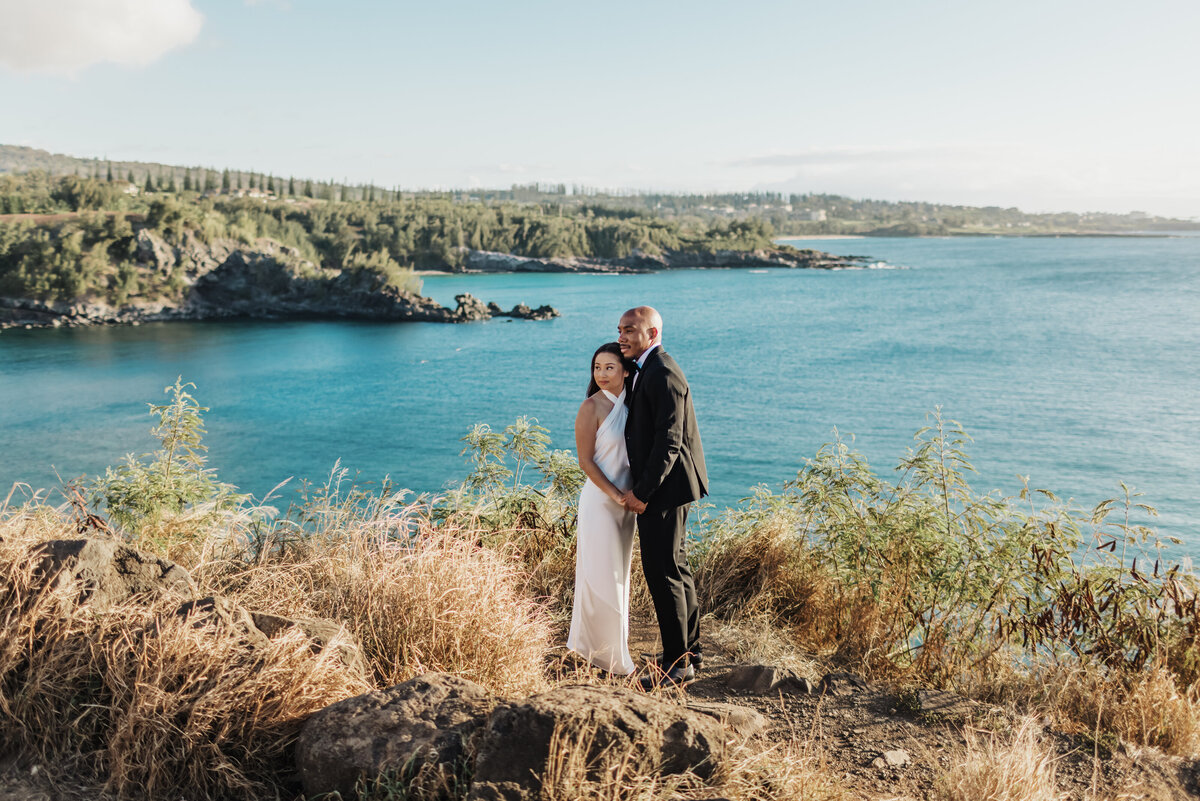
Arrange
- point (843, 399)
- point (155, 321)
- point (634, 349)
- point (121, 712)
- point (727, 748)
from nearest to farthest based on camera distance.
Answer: point (727, 748), point (121, 712), point (634, 349), point (843, 399), point (155, 321)

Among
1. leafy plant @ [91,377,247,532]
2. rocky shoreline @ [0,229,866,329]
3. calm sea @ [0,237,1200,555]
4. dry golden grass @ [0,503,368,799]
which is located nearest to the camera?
dry golden grass @ [0,503,368,799]

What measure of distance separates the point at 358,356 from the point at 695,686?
46.8 metres

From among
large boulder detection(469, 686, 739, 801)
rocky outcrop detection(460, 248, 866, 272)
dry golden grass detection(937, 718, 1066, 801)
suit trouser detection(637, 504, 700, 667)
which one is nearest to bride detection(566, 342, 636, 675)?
suit trouser detection(637, 504, 700, 667)

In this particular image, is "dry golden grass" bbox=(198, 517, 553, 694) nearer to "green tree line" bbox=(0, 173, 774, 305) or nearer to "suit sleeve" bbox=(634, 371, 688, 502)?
"suit sleeve" bbox=(634, 371, 688, 502)

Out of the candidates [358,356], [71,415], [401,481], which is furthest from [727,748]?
[358,356]

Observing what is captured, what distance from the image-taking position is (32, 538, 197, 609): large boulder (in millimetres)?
3268

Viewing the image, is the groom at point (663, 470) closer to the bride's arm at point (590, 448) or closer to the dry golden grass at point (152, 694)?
the bride's arm at point (590, 448)

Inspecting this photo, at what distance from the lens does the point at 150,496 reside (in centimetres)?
537

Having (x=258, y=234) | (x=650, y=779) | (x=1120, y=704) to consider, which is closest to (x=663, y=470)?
(x=650, y=779)

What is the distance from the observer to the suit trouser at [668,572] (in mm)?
4117

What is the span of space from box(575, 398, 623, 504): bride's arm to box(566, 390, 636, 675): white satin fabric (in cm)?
3

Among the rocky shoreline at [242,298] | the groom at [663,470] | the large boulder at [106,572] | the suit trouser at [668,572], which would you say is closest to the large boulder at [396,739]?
the large boulder at [106,572]

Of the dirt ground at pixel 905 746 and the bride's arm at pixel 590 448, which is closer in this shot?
the dirt ground at pixel 905 746

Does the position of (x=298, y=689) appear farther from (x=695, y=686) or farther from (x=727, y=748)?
(x=695, y=686)
